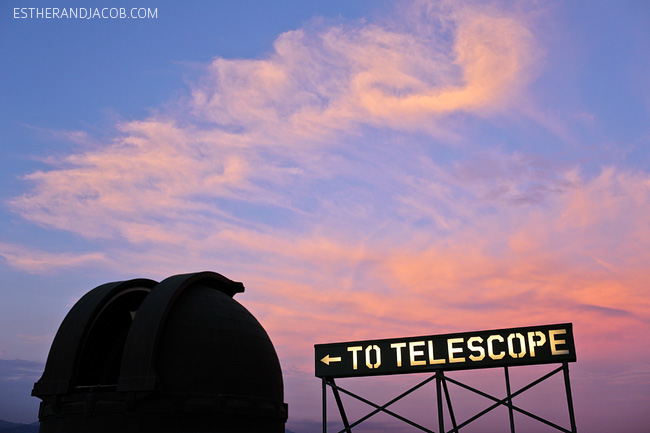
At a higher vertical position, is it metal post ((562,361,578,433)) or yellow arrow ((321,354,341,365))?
yellow arrow ((321,354,341,365))

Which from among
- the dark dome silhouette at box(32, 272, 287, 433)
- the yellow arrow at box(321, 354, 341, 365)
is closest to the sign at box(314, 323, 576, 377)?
the yellow arrow at box(321, 354, 341, 365)

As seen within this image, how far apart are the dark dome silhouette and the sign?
3.86m

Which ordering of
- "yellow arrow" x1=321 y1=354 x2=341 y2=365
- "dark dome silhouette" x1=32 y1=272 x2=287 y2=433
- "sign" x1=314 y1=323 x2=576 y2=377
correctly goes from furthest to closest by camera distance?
"yellow arrow" x1=321 y1=354 x2=341 y2=365, "sign" x1=314 y1=323 x2=576 y2=377, "dark dome silhouette" x1=32 y1=272 x2=287 y2=433

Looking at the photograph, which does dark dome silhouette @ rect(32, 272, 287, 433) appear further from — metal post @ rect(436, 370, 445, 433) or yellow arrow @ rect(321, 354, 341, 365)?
metal post @ rect(436, 370, 445, 433)

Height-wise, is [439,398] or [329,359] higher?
[329,359]

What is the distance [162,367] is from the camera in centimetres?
2498

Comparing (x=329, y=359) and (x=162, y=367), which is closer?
(x=162, y=367)

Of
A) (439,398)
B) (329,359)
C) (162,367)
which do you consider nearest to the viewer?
(162,367)

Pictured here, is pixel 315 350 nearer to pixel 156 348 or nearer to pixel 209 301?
pixel 209 301

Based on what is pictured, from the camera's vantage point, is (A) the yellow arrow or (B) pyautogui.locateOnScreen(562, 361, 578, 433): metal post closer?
(B) pyautogui.locateOnScreen(562, 361, 578, 433): metal post

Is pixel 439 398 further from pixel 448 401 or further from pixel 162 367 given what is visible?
pixel 162 367

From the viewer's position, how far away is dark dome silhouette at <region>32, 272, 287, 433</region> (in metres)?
24.4

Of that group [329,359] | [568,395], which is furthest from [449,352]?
[329,359]

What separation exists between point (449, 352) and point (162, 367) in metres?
14.1
